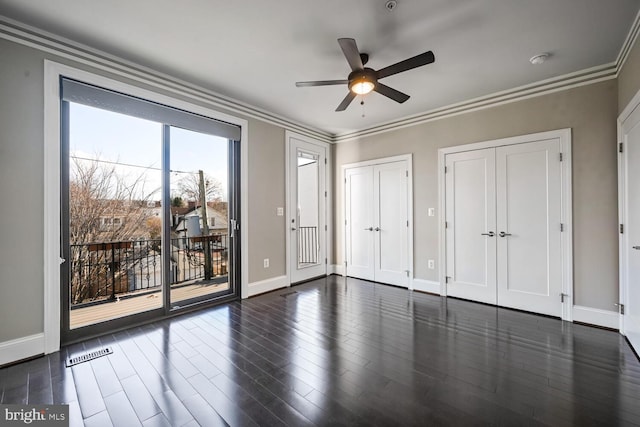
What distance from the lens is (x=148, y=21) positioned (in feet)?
7.48

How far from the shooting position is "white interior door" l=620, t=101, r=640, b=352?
2.39m

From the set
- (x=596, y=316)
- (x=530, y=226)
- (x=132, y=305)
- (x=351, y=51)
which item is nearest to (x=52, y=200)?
(x=132, y=305)

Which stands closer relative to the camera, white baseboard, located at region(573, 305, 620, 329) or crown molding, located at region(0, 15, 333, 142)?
crown molding, located at region(0, 15, 333, 142)

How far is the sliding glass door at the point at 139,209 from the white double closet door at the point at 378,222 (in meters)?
2.22

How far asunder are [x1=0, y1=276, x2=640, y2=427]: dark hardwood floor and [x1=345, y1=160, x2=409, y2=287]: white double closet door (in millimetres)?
1516

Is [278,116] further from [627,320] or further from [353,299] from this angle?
[627,320]

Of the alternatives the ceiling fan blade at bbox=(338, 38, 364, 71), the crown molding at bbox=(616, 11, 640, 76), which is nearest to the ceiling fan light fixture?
the ceiling fan blade at bbox=(338, 38, 364, 71)

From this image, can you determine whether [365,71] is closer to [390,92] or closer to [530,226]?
[390,92]

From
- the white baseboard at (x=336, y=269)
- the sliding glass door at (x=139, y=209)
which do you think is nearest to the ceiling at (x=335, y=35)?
the sliding glass door at (x=139, y=209)

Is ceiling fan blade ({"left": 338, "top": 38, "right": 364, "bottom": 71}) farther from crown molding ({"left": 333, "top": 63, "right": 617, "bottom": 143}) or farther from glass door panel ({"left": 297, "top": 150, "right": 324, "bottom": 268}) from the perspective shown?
glass door panel ({"left": 297, "top": 150, "right": 324, "bottom": 268})

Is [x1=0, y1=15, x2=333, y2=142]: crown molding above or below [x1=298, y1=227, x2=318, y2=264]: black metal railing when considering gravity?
above

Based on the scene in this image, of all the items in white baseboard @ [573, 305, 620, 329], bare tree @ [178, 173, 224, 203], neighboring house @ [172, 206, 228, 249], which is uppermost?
bare tree @ [178, 173, 224, 203]

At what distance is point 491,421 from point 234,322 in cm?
247

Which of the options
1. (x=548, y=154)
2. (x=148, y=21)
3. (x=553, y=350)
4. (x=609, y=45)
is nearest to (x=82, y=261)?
(x=148, y=21)
